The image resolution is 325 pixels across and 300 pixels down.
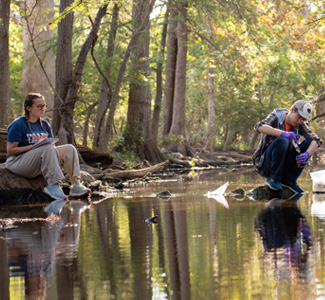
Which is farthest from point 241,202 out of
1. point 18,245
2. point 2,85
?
point 2,85

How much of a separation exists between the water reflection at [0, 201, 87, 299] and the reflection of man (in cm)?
138

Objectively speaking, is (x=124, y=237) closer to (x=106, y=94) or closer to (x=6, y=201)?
(x=6, y=201)

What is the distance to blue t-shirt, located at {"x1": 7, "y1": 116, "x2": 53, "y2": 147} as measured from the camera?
870cm

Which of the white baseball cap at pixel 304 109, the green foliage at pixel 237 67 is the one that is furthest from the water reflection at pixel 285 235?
the green foliage at pixel 237 67

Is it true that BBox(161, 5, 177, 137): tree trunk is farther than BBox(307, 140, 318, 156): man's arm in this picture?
Yes

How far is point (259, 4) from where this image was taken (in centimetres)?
2227

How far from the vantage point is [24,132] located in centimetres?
881

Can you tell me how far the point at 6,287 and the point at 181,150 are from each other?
71.8 feet

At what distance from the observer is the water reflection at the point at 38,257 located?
3260 millimetres

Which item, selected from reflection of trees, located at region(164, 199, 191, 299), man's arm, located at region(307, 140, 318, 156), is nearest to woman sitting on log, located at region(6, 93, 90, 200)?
reflection of trees, located at region(164, 199, 191, 299)

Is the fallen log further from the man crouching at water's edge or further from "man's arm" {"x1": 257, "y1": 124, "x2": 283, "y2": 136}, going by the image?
"man's arm" {"x1": 257, "y1": 124, "x2": 283, "y2": 136}

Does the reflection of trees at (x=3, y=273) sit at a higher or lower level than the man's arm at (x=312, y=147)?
lower

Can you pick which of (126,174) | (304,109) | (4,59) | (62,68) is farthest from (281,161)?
(4,59)

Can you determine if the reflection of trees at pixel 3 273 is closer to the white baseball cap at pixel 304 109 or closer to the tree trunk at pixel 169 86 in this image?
the white baseball cap at pixel 304 109
